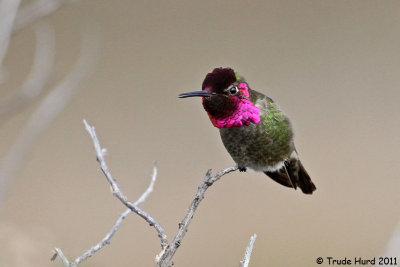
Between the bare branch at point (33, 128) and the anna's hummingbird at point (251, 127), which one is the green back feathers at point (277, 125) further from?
the bare branch at point (33, 128)

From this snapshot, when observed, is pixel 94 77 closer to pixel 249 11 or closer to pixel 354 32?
pixel 249 11

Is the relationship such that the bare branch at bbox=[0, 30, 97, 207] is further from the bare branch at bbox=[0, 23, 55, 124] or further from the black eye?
the black eye

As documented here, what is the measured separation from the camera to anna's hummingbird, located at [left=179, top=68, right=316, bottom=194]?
137 cm

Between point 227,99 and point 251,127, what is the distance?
0.16 m

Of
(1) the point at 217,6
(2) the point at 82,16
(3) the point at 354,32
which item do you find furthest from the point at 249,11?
(2) the point at 82,16

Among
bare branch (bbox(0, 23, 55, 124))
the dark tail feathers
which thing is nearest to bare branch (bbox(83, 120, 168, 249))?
bare branch (bbox(0, 23, 55, 124))

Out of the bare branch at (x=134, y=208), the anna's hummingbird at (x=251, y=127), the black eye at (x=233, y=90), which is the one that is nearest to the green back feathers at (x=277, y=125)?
the anna's hummingbird at (x=251, y=127)

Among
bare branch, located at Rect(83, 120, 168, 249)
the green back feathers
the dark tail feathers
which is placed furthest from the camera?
the dark tail feathers

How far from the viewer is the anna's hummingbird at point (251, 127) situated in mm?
1371

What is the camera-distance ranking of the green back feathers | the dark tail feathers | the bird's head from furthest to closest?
the dark tail feathers < the green back feathers < the bird's head

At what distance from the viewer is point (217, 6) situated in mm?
5340

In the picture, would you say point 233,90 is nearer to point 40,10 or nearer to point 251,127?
point 251,127

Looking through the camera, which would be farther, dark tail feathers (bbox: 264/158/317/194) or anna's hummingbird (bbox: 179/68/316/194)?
dark tail feathers (bbox: 264/158/317/194)

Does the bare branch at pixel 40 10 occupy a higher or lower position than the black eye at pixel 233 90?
higher
